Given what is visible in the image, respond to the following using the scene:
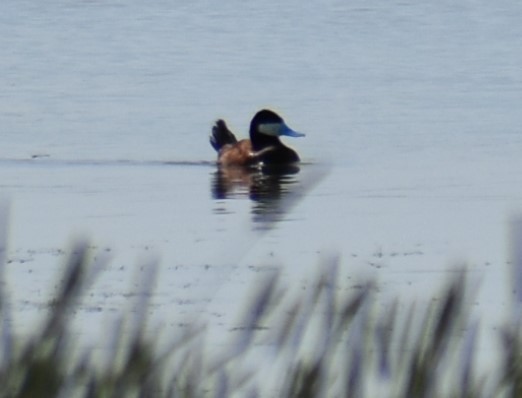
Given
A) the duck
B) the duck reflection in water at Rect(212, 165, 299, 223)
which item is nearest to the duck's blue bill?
the duck

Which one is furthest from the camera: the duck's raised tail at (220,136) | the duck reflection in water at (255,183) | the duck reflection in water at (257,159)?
the duck's raised tail at (220,136)

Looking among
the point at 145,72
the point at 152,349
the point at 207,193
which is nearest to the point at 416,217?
the point at 207,193

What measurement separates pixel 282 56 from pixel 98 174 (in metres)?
11.7

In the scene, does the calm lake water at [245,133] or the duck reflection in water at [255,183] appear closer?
→ the calm lake water at [245,133]

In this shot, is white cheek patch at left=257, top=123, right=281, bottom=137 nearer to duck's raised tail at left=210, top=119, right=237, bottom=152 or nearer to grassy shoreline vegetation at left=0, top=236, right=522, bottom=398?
duck's raised tail at left=210, top=119, right=237, bottom=152

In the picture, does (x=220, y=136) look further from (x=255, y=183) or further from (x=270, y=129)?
(x=255, y=183)

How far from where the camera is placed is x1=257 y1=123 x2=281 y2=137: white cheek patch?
17266 mm

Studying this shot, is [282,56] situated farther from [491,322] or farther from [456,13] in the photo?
[491,322]

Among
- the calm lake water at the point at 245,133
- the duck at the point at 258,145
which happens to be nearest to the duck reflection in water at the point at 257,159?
the duck at the point at 258,145

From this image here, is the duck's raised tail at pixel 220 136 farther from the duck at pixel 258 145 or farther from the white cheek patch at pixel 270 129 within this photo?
the white cheek patch at pixel 270 129

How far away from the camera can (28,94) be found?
2128 cm

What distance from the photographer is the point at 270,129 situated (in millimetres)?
17297

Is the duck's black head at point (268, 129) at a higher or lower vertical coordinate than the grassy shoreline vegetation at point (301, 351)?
lower

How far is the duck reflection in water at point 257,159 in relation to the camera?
49.6 ft
